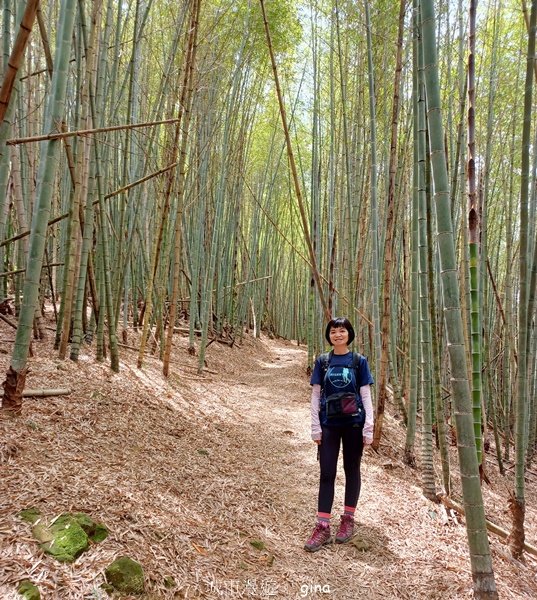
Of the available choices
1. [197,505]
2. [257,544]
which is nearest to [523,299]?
[257,544]

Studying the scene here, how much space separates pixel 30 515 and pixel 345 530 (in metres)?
1.25

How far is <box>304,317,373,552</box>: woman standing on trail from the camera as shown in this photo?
1.80 metres

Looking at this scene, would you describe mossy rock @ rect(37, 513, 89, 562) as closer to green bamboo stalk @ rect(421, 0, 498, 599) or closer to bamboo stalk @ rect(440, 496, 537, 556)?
green bamboo stalk @ rect(421, 0, 498, 599)

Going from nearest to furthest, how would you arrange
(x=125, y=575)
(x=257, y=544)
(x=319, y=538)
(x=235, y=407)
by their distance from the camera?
(x=125, y=575)
(x=257, y=544)
(x=319, y=538)
(x=235, y=407)

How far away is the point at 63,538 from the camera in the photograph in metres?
1.21

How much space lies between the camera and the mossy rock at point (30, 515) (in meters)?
1.23

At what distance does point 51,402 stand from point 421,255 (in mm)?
2031

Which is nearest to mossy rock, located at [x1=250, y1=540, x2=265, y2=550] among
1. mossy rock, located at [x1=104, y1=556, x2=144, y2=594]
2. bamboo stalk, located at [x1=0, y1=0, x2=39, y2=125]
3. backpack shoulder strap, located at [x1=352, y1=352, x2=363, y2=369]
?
mossy rock, located at [x1=104, y1=556, x2=144, y2=594]

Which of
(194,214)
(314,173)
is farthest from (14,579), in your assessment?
(194,214)

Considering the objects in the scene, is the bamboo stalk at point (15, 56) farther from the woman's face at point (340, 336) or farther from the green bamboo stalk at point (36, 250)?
the woman's face at point (340, 336)

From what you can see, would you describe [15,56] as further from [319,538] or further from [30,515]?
[319,538]

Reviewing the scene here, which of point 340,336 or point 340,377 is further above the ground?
point 340,336

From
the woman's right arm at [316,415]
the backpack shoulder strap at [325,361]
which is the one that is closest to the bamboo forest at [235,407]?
the woman's right arm at [316,415]

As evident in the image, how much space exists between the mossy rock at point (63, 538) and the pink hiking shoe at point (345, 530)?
3.53ft
